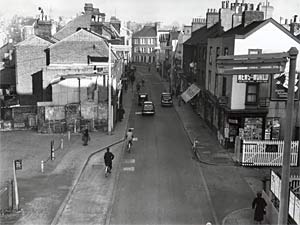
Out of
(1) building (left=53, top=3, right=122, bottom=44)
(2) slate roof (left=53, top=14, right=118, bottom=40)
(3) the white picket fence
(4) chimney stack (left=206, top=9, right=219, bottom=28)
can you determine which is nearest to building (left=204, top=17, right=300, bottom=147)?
(3) the white picket fence

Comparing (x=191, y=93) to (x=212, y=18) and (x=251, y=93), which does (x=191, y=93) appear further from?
(x=251, y=93)

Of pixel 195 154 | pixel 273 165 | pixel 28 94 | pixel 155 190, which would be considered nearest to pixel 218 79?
pixel 195 154

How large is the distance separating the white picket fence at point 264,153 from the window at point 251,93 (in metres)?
4.36

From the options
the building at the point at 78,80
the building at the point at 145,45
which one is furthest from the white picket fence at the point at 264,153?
the building at the point at 145,45

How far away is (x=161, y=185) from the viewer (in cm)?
2147

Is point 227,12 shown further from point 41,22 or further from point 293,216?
point 293,216

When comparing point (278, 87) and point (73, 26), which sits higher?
point (73, 26)

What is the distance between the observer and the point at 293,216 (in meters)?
14.3

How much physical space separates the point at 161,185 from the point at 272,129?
10.6m

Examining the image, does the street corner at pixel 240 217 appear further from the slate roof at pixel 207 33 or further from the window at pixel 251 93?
the slate roof at pixel 207 33

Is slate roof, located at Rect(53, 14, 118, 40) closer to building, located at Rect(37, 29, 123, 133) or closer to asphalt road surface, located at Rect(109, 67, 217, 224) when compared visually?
building, located at Rect(37, 29, 123, 133)

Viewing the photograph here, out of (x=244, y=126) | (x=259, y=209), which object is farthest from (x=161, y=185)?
(x=244, y=126)

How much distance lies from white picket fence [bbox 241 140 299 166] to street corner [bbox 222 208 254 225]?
7.06 meters

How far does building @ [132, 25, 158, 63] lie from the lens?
119 metres
